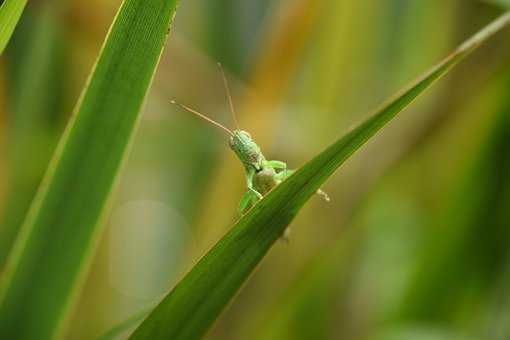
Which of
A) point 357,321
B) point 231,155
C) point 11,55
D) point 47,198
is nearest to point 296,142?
point 231,155

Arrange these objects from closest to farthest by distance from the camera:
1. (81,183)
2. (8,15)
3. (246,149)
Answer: (8,15), (81,183), (246,149)

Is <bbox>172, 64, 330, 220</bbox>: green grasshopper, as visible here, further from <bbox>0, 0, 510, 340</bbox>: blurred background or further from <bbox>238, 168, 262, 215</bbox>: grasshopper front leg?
<bbox>0, 0, 510, 340</bbox>: blurred background

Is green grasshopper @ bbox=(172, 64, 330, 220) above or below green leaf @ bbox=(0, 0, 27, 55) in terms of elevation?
above

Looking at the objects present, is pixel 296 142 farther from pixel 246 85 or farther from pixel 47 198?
pixel 47 198

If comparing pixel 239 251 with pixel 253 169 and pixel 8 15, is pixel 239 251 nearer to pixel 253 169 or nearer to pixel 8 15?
pixel 8 15

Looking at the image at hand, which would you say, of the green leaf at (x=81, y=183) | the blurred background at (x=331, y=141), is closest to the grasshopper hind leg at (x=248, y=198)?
the blurred background at (x=331, y=141)

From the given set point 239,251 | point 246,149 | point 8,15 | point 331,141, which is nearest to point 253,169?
point 246,149

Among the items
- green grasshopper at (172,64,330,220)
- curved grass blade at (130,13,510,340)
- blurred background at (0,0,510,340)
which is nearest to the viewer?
curved grass blade at (130,13,510,340)

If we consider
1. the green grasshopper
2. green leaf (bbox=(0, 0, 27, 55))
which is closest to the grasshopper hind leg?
the green grasshopper
